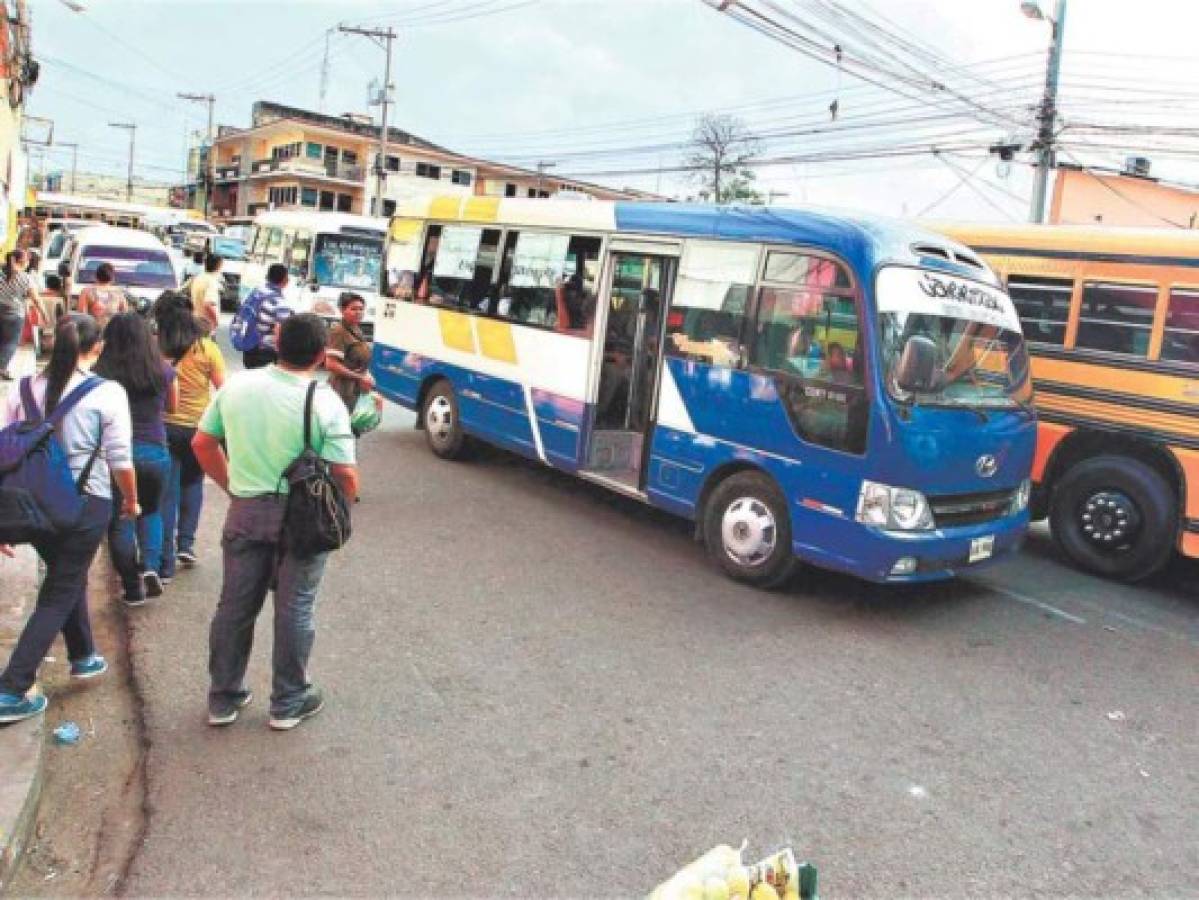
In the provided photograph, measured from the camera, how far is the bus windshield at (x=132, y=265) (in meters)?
15.1

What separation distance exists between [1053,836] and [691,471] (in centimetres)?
358

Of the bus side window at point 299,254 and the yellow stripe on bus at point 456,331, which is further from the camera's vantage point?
the bus side window at point 299,254

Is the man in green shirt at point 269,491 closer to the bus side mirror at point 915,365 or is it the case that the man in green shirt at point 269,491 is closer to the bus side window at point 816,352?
the bus side window at point 816,352

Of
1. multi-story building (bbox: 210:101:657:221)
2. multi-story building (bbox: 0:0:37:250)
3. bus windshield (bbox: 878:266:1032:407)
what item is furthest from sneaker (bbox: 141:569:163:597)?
multi-story building (bbox: 210:101:657:221)

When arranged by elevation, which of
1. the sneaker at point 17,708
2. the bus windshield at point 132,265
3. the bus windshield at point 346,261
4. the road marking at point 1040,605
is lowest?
the sneaker at point 17,708

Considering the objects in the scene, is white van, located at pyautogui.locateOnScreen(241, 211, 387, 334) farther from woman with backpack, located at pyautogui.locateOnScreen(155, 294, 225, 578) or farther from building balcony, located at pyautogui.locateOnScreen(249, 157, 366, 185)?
building balcony, located at pyautogui.locateOnScreen(249, 157, 366, 185)

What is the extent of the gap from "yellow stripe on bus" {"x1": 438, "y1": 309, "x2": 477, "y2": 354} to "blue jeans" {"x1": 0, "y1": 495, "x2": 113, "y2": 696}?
539 centimetres

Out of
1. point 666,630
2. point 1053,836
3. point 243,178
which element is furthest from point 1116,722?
point 243,178

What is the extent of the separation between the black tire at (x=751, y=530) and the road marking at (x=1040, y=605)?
5.57ft

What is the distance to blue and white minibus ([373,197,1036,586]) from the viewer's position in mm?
5750

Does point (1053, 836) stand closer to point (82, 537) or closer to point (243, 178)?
point (82, 537)

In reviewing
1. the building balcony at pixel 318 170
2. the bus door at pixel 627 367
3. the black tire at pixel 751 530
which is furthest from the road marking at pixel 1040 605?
the building balcony at pixel 318 170

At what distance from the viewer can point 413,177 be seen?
5934 cm

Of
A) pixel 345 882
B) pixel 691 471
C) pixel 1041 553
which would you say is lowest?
pixel 345 882
